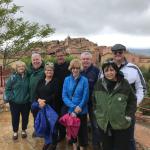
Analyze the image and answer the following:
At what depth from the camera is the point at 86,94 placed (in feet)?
17.2

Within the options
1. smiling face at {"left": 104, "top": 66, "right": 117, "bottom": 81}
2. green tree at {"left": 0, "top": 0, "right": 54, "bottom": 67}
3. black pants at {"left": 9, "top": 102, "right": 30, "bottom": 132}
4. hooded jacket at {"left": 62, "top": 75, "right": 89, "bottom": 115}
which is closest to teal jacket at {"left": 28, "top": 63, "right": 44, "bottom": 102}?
black pants at {"left": 9, "top": 102, "right": 30, "bottom": 132}

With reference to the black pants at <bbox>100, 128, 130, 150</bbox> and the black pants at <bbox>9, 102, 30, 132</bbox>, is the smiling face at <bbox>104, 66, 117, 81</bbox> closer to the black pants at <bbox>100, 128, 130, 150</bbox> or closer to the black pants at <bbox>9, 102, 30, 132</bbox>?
the black pants at <bbox>100, 128, 130, 150</bbox>

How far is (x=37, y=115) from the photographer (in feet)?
18.6

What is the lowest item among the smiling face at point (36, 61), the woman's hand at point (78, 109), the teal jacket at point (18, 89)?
the woman's hand at point (78, 109)

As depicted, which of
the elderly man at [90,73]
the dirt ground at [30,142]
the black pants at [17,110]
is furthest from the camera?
the black pants at [17,110]

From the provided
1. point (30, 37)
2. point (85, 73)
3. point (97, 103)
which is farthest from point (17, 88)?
point (30, 37)

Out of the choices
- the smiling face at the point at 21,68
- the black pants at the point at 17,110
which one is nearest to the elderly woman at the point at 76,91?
the smiling face at the point at 21,68

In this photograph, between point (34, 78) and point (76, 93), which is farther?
point (34, 78)

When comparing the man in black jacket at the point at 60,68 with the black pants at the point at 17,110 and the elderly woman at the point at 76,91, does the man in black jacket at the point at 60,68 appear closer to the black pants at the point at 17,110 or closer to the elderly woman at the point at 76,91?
the elderly woman at the point at 76,91

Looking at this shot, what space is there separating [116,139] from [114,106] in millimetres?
433

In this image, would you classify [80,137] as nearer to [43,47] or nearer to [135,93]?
[135,93]

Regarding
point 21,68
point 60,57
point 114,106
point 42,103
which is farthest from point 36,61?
point 114,106

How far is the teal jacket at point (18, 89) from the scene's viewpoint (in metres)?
6.27

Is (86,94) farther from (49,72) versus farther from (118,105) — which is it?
(118,105)
